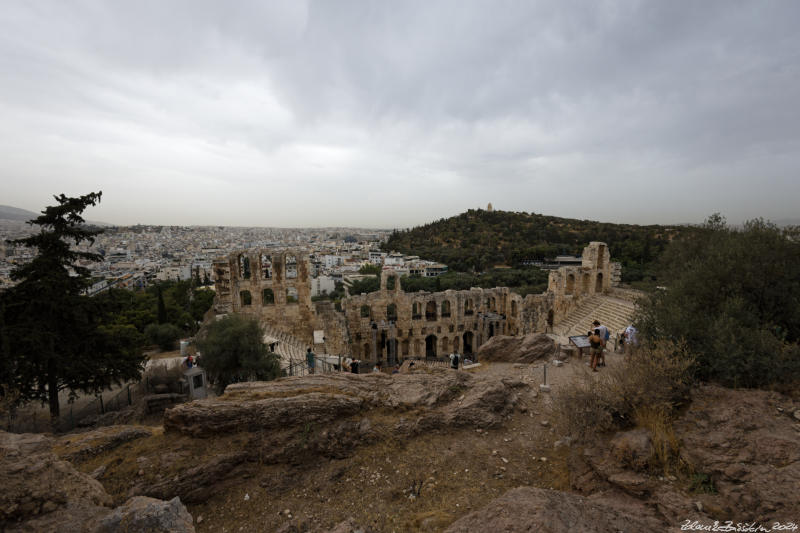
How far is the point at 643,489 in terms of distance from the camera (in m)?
5.13

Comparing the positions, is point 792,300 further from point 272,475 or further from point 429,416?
point 272,475

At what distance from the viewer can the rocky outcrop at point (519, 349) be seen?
13.9 m

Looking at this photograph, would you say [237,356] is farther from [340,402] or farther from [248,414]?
[340,402]

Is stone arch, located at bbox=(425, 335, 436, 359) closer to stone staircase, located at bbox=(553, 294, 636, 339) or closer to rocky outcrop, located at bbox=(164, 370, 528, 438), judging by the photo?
stone staircase, located at bbox=(553, 294, 636, 339)

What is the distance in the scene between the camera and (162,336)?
23234 mm

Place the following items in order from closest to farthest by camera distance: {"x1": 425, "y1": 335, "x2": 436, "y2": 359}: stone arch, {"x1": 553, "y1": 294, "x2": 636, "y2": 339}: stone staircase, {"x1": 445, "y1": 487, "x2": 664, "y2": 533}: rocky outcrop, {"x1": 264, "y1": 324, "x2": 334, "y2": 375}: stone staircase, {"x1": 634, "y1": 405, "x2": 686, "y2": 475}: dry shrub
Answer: {"x1": 445, "y1": 487, "x2": 664, "y2": 533}: rocky outcrop
{"x1": 634, "y1": 405, "x2": 686, "y2": 475}: dry shrub
{"x1": 264, "y1": 324, "x2": 334, "y2": 375}: stone staircase
{"x1": 553, "y1": 294, "x2": 636, "y2": 339}: stone staircase
{"x1": 425, "y1": 335, "x2": 436, "y2": 359}: stone arch

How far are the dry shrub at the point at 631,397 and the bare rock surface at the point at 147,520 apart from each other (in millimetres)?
6551

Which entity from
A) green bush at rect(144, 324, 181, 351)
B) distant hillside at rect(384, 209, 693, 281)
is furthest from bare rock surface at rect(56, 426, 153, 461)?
distant hillside at rect(384, 209, 693, 281)

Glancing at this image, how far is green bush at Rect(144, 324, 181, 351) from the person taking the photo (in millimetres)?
23203

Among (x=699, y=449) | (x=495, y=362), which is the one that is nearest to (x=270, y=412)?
(x=699, y=449)

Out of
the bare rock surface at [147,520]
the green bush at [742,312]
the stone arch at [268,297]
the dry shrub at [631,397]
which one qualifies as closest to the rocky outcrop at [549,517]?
the dry shrub at [631,397]

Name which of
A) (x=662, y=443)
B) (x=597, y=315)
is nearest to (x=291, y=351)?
(x=662, y=443)

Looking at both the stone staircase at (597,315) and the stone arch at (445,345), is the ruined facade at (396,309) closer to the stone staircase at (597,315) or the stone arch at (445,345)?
the stone arch at (445,345)

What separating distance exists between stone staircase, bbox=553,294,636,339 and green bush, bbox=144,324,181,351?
1042 inches
